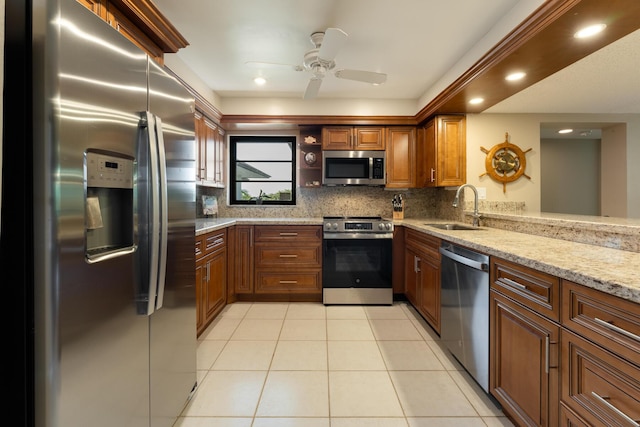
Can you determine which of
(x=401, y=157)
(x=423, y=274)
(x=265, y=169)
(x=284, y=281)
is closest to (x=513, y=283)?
(x=423, y=274)

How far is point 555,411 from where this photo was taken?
45.9 inches

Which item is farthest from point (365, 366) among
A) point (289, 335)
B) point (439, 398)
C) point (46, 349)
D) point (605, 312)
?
point (46, 349)

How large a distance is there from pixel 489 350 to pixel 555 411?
49cm

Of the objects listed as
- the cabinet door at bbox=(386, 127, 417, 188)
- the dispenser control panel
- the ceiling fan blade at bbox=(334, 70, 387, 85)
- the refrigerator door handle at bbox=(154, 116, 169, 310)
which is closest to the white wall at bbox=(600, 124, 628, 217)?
the cabinet door at bbox=(386, 127, 417, 188)

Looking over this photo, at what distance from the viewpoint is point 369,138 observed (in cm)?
370

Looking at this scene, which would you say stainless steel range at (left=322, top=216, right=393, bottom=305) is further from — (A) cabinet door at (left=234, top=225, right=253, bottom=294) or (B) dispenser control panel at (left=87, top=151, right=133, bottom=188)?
(B) dispenser control panel at (left=87, top=151, right=133, bottom=188)

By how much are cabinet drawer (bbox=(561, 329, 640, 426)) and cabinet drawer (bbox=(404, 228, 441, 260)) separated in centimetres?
133

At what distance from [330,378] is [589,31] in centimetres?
262

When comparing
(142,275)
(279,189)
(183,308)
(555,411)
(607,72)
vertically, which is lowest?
(555,411)

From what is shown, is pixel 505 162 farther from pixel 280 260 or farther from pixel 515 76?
pixel 280 260

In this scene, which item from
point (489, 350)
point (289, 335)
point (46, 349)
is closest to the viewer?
point (46, 349)

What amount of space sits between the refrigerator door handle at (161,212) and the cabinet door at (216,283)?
137 centimetres

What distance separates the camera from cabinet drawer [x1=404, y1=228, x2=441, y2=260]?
8.07 ft

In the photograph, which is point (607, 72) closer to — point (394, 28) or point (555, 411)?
point (394, 28)
